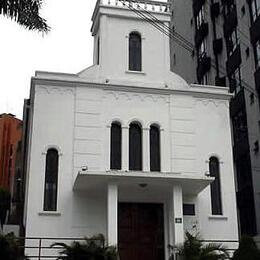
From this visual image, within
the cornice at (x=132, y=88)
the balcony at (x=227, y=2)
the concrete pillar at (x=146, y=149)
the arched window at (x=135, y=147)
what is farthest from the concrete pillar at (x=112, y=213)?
the balcony at (x=227, y=2)

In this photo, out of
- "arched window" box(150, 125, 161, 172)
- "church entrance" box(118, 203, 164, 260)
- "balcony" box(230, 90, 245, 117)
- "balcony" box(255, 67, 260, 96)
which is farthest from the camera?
"balcony" box(230, 90, 245, 117)

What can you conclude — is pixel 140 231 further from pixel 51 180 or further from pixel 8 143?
pixel 8 143

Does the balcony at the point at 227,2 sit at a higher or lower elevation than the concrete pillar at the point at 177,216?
higher

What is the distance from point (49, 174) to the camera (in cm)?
1944

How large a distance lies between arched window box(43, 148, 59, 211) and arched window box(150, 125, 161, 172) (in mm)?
3822

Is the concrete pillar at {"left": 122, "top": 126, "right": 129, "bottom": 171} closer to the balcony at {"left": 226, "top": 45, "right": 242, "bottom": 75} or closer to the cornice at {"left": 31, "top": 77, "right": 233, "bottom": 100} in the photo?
the cornice at {"left": 31, "top": 77, "right": 233, "bottom": 100}

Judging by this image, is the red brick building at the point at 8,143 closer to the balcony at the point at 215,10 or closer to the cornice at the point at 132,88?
the balcony at the point at 215,10

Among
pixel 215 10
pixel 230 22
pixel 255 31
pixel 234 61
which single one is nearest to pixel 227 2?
pixel 215 10

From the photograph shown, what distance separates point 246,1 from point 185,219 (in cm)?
1548

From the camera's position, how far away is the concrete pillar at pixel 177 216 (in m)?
18.0

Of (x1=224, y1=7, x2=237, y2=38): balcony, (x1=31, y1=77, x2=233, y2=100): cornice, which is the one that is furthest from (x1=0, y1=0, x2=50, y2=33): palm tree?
(x1=224, y1=7, x2=237, y2=38): balcony

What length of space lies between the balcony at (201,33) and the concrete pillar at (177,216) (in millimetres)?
20481

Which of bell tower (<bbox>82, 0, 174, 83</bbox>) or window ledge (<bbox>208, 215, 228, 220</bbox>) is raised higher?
bell tower (<bbox>82, 0, 174, 83</bbox>)

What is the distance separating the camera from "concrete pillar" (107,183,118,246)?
1736cm
